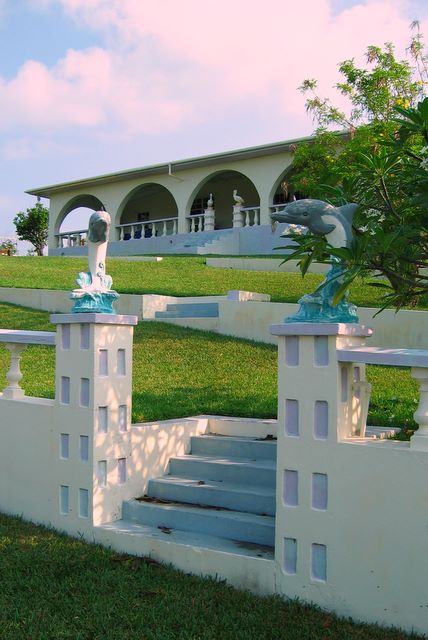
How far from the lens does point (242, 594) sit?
390 centimetres

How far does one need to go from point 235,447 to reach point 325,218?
2.16m

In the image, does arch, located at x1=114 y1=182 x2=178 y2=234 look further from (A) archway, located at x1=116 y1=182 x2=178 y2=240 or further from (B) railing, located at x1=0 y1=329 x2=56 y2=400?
(B) railing, located at x1=0 y1=329 x2=56 y2=400

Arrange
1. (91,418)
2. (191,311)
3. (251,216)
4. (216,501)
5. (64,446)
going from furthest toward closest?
(251,216)
(191,311)
(64,446)
(91,418)
(216,501)

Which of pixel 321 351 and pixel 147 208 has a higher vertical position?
pixel 147 208

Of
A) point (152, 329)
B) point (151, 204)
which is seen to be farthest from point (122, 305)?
point (151, 204)

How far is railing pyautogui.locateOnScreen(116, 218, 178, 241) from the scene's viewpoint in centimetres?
2858

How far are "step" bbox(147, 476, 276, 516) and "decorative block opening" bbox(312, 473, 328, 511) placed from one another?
81 cm

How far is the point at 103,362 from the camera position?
16.5ft

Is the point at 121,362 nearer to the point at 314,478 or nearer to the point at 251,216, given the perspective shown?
the point at 314,478

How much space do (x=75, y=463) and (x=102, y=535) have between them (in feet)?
1.86

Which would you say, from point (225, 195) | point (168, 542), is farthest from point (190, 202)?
point (168, 542)

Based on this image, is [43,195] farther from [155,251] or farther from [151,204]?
[155,251]

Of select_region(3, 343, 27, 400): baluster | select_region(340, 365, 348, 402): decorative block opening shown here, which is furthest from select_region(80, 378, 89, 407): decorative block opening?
select_region(340, 365, 348, 402): decorative block opening

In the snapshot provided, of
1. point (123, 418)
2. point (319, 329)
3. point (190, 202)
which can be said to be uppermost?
point (190, 202)
